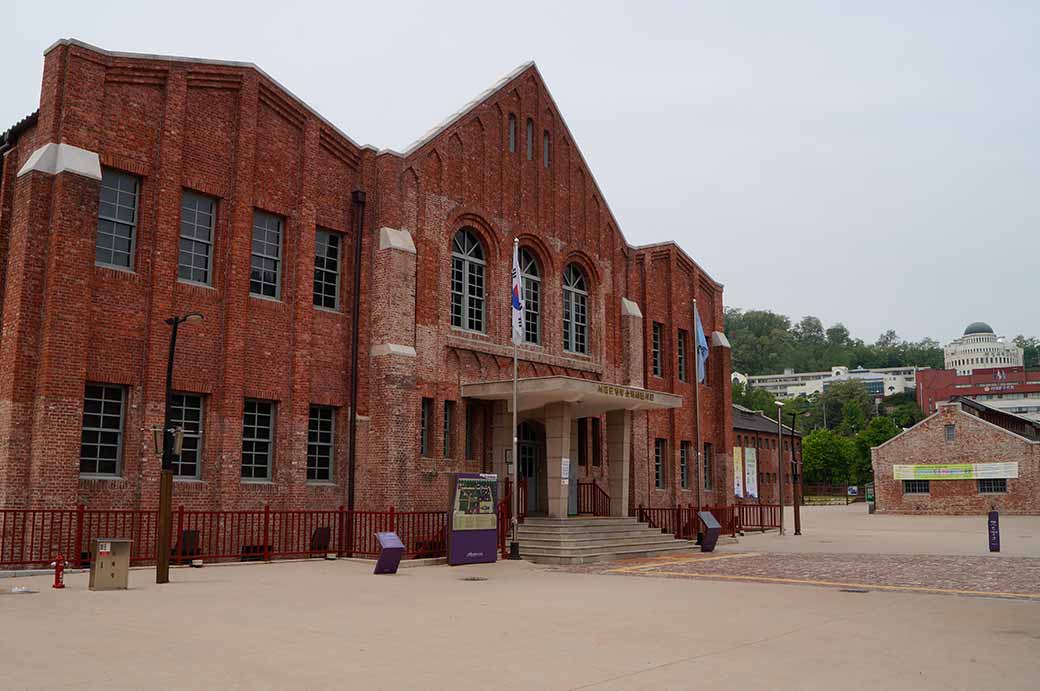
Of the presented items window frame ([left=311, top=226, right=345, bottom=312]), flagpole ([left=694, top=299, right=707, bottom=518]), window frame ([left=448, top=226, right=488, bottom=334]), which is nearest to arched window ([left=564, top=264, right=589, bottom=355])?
window frame ([left=448, top=226, right=488, bottom=334])

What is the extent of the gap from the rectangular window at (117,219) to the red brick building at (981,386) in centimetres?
12801

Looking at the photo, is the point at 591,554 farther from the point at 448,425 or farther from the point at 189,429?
the point at 189,429

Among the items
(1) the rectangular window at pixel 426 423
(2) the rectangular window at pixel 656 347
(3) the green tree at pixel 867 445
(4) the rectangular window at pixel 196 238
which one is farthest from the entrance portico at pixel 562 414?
(3) the green tree at pixel 867 445

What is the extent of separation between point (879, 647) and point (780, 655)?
4.16 feet

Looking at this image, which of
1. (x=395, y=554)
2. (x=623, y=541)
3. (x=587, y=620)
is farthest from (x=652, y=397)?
(x=587, y=620)

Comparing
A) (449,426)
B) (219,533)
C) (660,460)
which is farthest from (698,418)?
(219,533)

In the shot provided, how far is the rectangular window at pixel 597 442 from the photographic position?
3127cm

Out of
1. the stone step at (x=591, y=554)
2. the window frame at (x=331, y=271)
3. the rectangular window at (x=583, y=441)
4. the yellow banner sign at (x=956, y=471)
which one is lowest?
the stone step at (x=591, y=554)

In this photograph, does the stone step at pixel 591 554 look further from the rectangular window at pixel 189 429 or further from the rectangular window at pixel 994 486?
the rectangular window at pixel 994 486

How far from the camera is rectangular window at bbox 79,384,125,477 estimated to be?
1934cm

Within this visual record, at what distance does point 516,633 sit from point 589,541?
13.8 meters

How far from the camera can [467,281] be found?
27.7 metres

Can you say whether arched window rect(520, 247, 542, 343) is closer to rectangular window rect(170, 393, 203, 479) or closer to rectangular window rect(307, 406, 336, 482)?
rectangular window rect(307, 406, 336, 482)

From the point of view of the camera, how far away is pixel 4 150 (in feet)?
71.1
